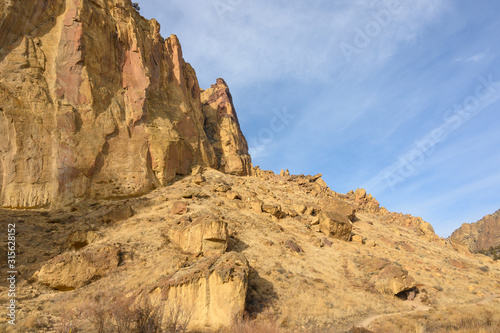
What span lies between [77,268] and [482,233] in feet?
377

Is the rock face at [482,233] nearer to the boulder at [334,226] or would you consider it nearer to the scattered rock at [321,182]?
the scattered rock at [321,182]

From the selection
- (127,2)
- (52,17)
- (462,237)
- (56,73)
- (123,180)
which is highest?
(127,2)

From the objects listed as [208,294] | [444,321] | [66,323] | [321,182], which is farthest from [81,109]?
[321,182]

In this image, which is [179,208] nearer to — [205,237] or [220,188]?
[205,237]

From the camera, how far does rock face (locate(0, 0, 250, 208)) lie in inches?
767

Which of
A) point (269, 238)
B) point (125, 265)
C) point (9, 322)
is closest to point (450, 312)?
point (269, 238)

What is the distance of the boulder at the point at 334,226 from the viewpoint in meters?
25.2

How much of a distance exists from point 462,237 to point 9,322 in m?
119

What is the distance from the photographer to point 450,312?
559 inches

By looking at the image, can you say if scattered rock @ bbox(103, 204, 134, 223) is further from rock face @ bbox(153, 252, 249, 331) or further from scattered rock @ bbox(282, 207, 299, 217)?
scattered rock @ bbox(282, 207, 299, 217)

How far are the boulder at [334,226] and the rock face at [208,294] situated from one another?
15.3 m

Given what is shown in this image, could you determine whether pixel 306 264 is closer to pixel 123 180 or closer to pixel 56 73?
pixel 123 180

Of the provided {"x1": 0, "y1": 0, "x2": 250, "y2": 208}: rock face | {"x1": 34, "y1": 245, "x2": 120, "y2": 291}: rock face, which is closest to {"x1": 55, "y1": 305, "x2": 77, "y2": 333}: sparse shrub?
{"x1": 34, "y1": 245, "x2": 120, "y2": 291}: rock face

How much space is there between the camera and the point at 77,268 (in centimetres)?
1306
